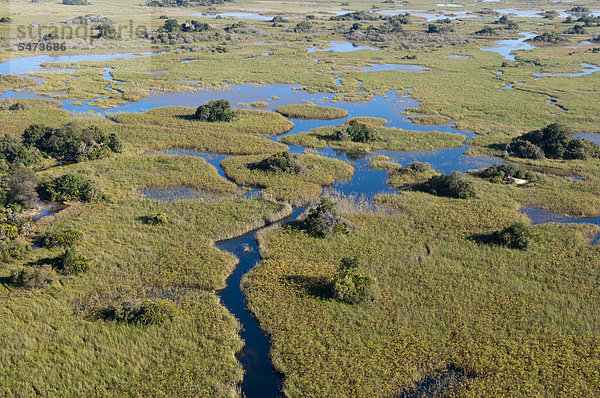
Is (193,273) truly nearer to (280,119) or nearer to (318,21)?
(280,119)

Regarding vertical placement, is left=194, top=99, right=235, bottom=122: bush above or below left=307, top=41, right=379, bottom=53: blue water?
below

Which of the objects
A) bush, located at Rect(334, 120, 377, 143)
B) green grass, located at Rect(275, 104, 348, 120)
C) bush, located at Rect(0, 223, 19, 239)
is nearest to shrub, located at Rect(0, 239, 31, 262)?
bush, located at Rect(0, 223, 19, 239)

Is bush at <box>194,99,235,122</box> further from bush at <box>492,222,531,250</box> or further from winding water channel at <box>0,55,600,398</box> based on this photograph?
bush at <box>492,222,531,250</box>

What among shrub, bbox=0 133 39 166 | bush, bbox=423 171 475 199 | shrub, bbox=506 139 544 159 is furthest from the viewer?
shrub, bbox=506 139 544 159

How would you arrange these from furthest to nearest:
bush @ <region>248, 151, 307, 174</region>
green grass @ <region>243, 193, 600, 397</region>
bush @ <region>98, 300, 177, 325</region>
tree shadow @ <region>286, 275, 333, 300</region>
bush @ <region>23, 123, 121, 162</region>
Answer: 1. bush @ <region>23, 123, 121, 162</region>
2. bush @ <region>248, 151, 307, 174</region>
3. tree shadow @ <region>286, 275, 333, 300</region>
4. bush @ <region>98, 300, 177, 325</region>
5. green grass @ <region>243, 193, 600, 397</region>

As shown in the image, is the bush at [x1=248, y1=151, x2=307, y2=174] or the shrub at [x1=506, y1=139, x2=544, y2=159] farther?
the shrub at [x1=506, y1=139, x2=544, y2=159]

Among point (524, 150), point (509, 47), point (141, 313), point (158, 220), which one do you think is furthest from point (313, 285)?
point (509, 47)
